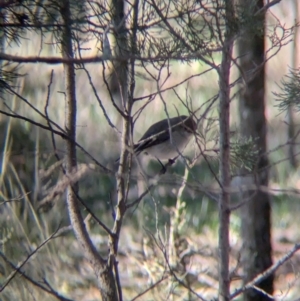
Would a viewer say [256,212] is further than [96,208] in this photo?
No

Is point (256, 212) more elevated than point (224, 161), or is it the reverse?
point (224, 161)

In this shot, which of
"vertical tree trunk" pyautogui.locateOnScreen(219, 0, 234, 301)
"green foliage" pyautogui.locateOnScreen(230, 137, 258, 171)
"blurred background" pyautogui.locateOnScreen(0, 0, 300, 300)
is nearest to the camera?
"vertical tree trunk" pyautogui.locateOnScreen(219, 0, 234, 301)

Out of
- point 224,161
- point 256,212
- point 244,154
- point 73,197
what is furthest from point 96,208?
point 224,161

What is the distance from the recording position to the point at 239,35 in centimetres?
205

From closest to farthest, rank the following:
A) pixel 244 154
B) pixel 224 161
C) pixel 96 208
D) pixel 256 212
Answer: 1. pixel 224 161
2. pixel 244 154
3. pixel 256 212
4. pixel 96 208

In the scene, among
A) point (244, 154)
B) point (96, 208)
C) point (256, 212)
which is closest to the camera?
point (244, 154)

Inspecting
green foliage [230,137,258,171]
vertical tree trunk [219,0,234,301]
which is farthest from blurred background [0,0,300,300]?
green foliage [230,137,258,171]

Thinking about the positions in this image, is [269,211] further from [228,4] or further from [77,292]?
[228,4]

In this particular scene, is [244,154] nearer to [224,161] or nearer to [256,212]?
[224,161]

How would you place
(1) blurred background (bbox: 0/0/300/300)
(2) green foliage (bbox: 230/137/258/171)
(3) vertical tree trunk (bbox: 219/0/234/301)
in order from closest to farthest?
(3) vertical tree trunk (bbox: 219/0/234/301), (2) green foliage (bbox: 230/137/258/171), (1) blurred background (bbox: 0/0/300/300)

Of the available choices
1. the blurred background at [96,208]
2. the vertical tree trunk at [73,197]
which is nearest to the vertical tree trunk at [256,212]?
the blurred background at [96,208]

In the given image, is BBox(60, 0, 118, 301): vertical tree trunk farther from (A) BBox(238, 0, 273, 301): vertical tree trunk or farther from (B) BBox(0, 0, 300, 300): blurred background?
(A) BBox(238, 0, 273, 301): vertical tree trunk

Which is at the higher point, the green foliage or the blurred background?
the green foliage

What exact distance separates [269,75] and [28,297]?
7.14m
